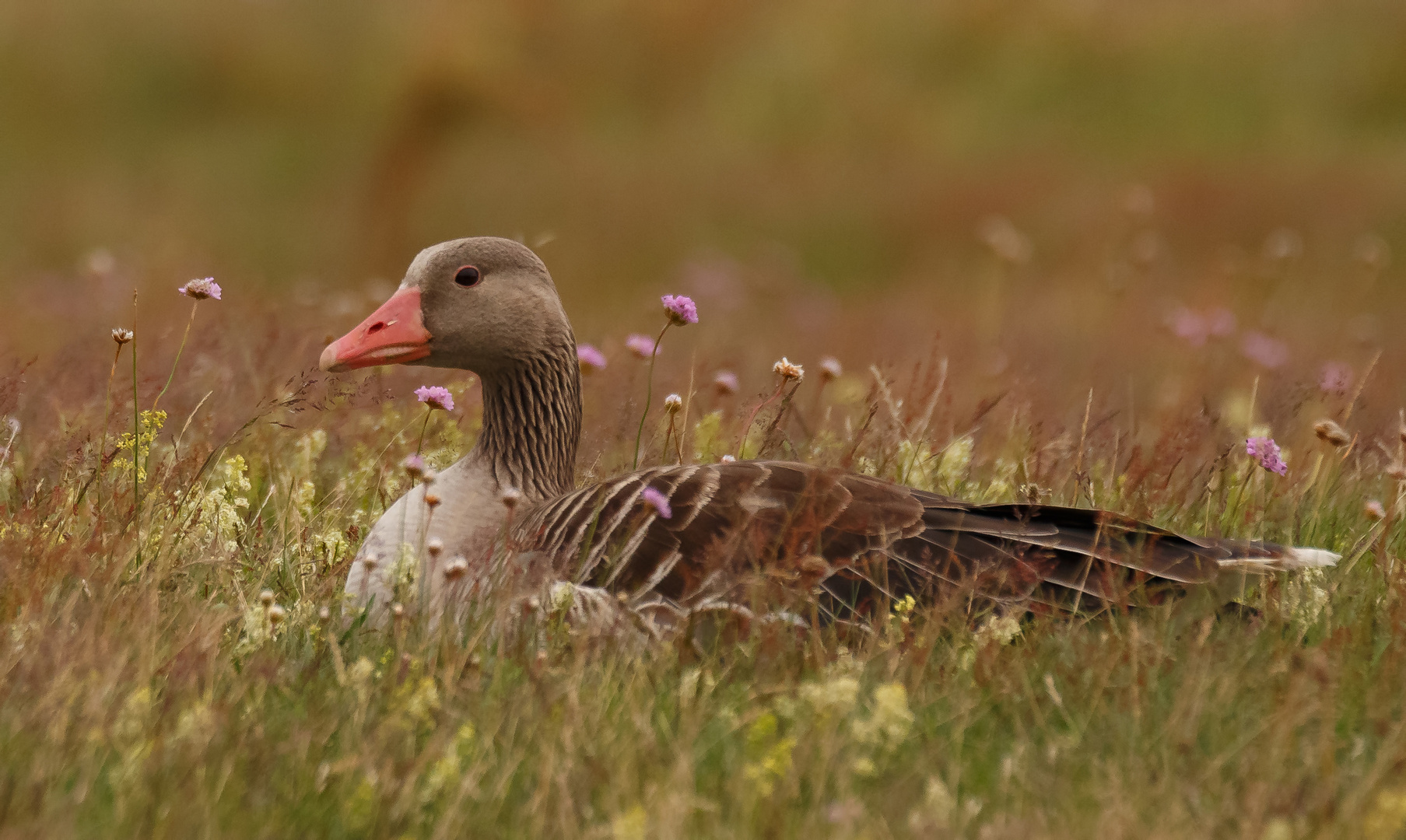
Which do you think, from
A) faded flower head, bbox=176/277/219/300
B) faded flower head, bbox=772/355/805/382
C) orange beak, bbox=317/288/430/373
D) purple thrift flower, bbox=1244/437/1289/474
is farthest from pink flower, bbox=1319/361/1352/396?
faded flower head, bbox=176/277/219/300

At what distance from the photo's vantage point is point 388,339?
15.5 feet

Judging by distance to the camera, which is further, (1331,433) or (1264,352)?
(1264,352)

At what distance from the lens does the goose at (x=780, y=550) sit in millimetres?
3906

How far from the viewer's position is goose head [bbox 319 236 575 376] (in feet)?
15.6

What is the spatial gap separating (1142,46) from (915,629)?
69.7 ft

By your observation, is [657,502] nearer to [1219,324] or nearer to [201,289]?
[201,289]

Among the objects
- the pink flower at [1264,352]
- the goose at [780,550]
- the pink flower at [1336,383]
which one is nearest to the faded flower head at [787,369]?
the goose at [780,550]

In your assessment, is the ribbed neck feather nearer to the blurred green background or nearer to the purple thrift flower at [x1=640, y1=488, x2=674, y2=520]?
the purple thrift flower at [x1=640, y1=488, x2=674, y2=520]

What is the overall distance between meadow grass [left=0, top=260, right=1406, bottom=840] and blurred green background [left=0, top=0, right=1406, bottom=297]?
521 inches

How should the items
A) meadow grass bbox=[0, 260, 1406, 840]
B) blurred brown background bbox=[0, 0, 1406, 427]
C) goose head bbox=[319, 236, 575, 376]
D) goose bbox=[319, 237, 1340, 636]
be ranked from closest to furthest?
meadow grass bbox=[0, 260, 1406, 840] → goose bbox=[319, 237, 1340, 636] → goose head bbox=[319, 236, 575, 376] → blurred brown background bbox=[0, 0, 1406, 427]

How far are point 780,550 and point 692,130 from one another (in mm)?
18885

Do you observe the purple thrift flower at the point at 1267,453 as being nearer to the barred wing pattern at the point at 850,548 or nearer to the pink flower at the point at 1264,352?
the barred wing pattern at the point at 850,548

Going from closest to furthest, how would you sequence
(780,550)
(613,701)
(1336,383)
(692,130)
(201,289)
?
1. (613,701)
2. (780,550)
3. (201,289)
4. (1336,383)
5. (692,130)

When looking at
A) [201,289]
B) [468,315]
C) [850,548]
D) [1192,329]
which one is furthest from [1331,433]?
[201,289]
